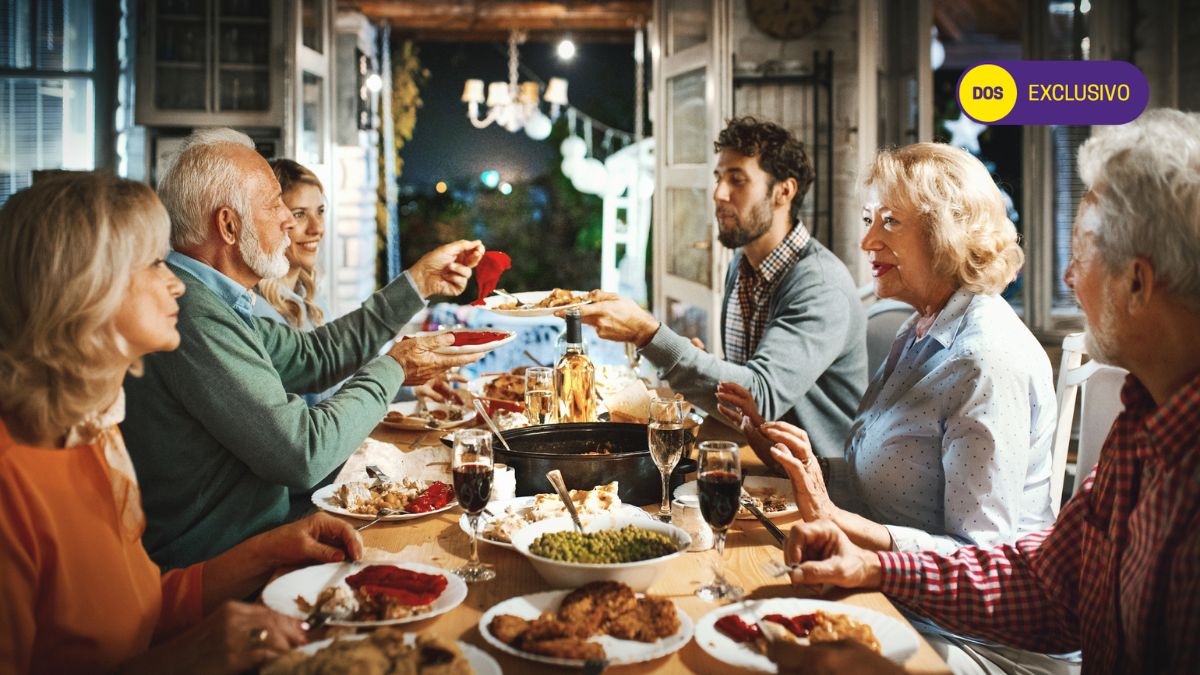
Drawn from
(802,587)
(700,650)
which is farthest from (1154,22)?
(700,650)

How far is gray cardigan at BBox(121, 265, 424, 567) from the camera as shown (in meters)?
1.86

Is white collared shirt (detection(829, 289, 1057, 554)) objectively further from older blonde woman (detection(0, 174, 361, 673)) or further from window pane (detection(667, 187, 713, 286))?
window pane (detection(667, 187, 713, 286))

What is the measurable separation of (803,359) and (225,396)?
1.64 m

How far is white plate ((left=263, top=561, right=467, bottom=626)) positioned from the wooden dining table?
0.07 ft

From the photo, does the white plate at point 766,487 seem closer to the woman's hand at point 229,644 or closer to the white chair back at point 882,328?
the woman's hand at point 229,644

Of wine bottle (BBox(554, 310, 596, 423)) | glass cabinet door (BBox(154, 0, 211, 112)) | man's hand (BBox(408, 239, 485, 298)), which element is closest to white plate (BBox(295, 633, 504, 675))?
wine bottle (BBox(554, 310, 596, 423))

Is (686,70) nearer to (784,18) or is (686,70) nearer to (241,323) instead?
(784,18)

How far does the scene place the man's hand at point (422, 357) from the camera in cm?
230

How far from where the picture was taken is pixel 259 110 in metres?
5.48

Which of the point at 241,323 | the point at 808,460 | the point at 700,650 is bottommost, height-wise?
the point at 700,650

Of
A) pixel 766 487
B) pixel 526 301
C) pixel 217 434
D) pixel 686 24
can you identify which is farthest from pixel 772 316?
pixel 686 24

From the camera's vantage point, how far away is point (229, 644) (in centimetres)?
119

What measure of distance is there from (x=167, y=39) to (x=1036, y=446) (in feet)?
16.3

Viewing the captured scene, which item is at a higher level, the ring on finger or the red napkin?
the red napkin
